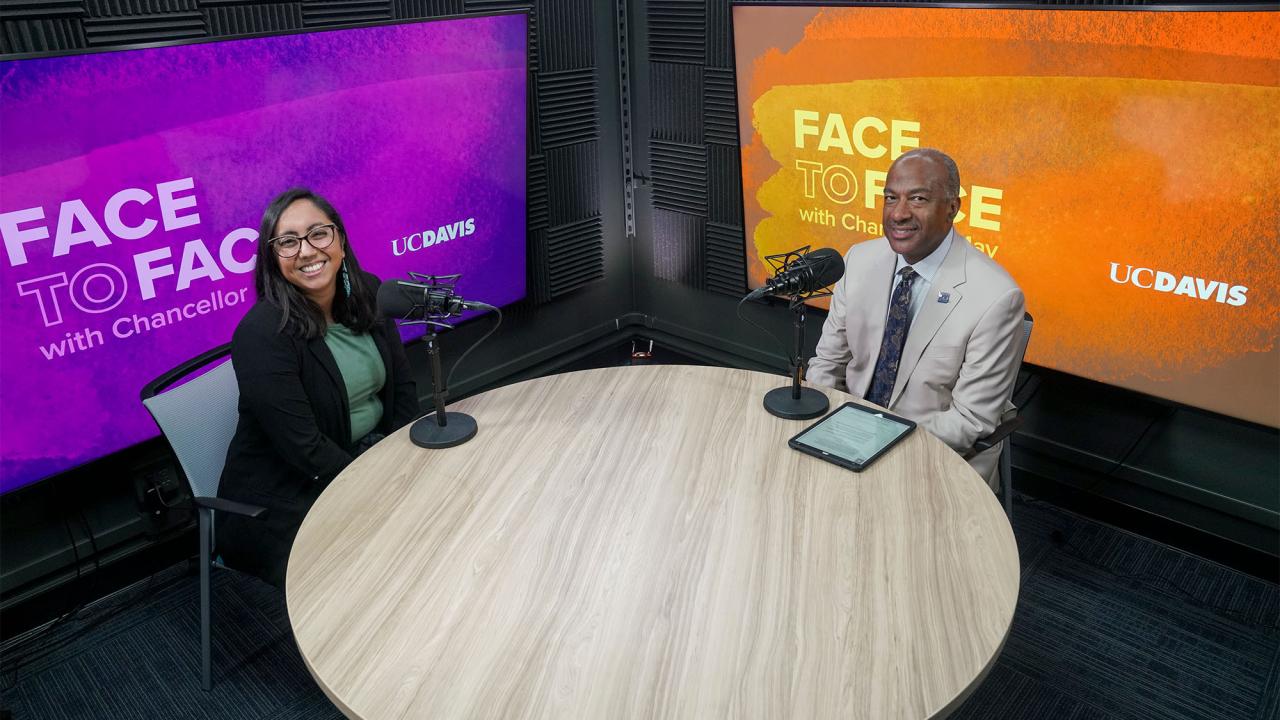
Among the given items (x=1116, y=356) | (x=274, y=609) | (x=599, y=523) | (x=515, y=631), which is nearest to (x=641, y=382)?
(x=599, y=523)

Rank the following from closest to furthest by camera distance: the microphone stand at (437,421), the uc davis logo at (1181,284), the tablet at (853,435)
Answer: the tablet at (853,435) → the microphone stand at (437,421) → the uc davis logo at (1181,284)

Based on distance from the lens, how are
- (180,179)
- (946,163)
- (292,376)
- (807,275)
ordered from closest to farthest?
(807,275)
(292,376)
(946,163)
(180,179)

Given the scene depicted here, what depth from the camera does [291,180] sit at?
10.5 ft

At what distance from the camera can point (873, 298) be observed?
8.94ft

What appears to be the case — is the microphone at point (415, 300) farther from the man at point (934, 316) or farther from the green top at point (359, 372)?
the man at point (934, 316)

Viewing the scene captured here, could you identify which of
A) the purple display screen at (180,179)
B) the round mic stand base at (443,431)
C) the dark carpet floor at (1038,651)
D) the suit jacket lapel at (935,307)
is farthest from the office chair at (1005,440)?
the purple display screen at (180,179)

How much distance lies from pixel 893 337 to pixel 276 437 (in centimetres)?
176

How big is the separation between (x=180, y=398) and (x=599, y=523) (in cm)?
125

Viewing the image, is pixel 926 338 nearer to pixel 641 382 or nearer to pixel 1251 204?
pixel 641 382

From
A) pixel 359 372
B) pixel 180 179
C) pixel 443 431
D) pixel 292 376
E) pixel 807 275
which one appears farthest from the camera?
pixel 180 179

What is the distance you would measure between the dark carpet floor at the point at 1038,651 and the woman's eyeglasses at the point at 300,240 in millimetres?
1298

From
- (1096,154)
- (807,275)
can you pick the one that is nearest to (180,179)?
(807,275)

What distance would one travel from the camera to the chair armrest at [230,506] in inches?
86.3

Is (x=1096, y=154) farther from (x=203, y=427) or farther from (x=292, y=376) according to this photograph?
(x=203, y=427)
